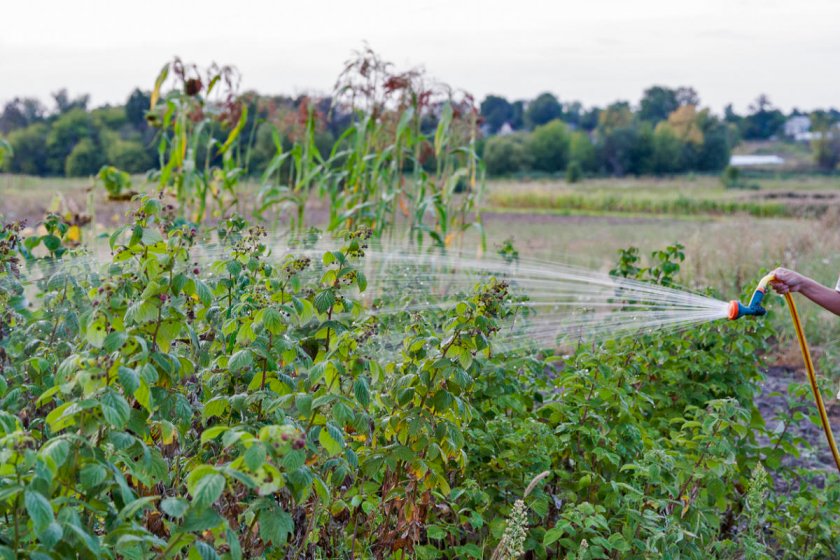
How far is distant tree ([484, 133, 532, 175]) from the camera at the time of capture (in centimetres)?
3466

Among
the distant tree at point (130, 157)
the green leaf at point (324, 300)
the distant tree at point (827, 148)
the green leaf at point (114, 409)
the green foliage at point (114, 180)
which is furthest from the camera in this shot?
the distant tree at point (827, 148)

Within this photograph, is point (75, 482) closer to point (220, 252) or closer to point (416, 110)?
point (220, 252)

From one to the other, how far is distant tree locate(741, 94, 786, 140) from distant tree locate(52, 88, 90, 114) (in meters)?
37.8

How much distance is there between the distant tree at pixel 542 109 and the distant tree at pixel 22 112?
24511 mm

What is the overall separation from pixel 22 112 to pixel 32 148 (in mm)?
2190

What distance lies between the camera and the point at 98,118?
2412 cm

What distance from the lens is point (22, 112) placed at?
1017 inches

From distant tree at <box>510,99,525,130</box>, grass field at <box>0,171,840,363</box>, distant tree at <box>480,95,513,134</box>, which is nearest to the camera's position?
grass field at <box>0,171,840,363</box>

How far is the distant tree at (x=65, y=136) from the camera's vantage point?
77.3ft

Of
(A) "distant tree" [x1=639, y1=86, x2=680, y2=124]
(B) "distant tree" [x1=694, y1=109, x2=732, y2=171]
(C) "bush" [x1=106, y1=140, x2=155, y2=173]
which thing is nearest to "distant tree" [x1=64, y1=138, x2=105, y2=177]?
(C) "bush" [x1=106, y1=140, x2=155, y2=173]

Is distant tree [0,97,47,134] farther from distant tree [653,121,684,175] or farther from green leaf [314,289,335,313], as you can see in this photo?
green leaf [314,289,335,313]

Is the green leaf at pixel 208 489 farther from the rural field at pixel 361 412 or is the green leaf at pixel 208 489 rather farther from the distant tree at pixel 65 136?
the distant tree at pixel 65 136

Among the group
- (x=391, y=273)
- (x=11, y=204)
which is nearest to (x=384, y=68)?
(x=391, y=273)

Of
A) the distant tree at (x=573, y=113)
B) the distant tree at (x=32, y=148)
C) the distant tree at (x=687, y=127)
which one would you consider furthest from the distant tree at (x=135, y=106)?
the distant tree at (x=573, y=113)
